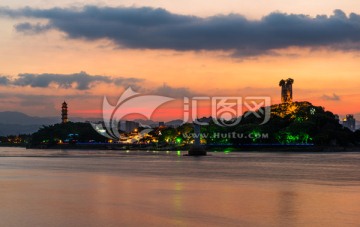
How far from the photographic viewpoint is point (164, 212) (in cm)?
2850

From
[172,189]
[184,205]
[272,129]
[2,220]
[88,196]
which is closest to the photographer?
[2,220]

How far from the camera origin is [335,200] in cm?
3375

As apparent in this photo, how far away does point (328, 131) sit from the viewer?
17938 centimetres

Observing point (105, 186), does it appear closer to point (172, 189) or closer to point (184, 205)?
point (172, 189)

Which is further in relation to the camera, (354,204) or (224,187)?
(224,187)

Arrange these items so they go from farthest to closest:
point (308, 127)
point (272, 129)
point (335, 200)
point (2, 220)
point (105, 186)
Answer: point (272, 129) < point (308, 127) < point (105, 186) < point (335, 200) < point (2, 220)

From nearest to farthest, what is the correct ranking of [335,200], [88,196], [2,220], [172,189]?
[2,220], [335,200], [88,196], [172,189]

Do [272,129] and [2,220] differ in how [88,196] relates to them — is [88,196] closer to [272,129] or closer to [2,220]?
[2,220]

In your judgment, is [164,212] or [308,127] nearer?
[164,212]

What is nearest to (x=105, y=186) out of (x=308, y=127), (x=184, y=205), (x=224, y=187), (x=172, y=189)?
(x=172, y=189)

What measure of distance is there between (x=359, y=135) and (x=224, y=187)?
520 ft

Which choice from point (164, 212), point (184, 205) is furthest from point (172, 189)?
point (164, 212)

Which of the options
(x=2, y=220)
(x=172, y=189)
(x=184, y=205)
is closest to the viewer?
(x=2, y=220)

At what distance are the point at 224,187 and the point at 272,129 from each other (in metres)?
150
